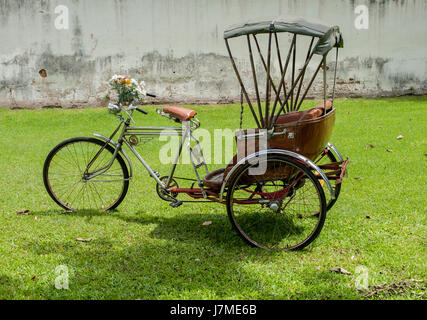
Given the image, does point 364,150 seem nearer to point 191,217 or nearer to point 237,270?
point 191,217

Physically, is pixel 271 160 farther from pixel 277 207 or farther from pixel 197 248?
pixel 197 248

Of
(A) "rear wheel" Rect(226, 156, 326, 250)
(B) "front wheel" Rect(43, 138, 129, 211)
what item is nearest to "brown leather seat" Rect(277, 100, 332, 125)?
(A) "rear wheel" Rect(226, 156, 326, 250)

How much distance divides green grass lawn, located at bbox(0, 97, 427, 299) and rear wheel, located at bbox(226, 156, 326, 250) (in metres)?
0.16

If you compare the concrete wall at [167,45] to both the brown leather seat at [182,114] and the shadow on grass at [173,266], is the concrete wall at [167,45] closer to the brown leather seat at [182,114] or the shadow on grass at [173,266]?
the brown leather seat at [182,114]

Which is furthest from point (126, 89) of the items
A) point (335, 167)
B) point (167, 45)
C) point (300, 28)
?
point (167, 45)

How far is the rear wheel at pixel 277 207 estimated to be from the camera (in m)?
3.58

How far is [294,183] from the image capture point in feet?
12.2

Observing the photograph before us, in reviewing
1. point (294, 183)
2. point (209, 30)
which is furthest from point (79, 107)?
point (294, 183)

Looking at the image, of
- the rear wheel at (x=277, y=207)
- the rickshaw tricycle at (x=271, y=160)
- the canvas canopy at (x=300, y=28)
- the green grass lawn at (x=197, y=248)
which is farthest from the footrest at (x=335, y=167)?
the canvas canopy at (x=300, y=28)

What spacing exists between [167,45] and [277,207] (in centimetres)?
919

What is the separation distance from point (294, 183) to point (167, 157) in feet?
8.93

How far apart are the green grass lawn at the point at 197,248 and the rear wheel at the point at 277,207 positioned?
16cm

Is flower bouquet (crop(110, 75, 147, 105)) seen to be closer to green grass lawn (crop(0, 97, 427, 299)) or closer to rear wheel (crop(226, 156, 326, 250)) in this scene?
green grass lawn (crop(0, 97, 427, 299))

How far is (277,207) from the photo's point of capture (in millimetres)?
3773
